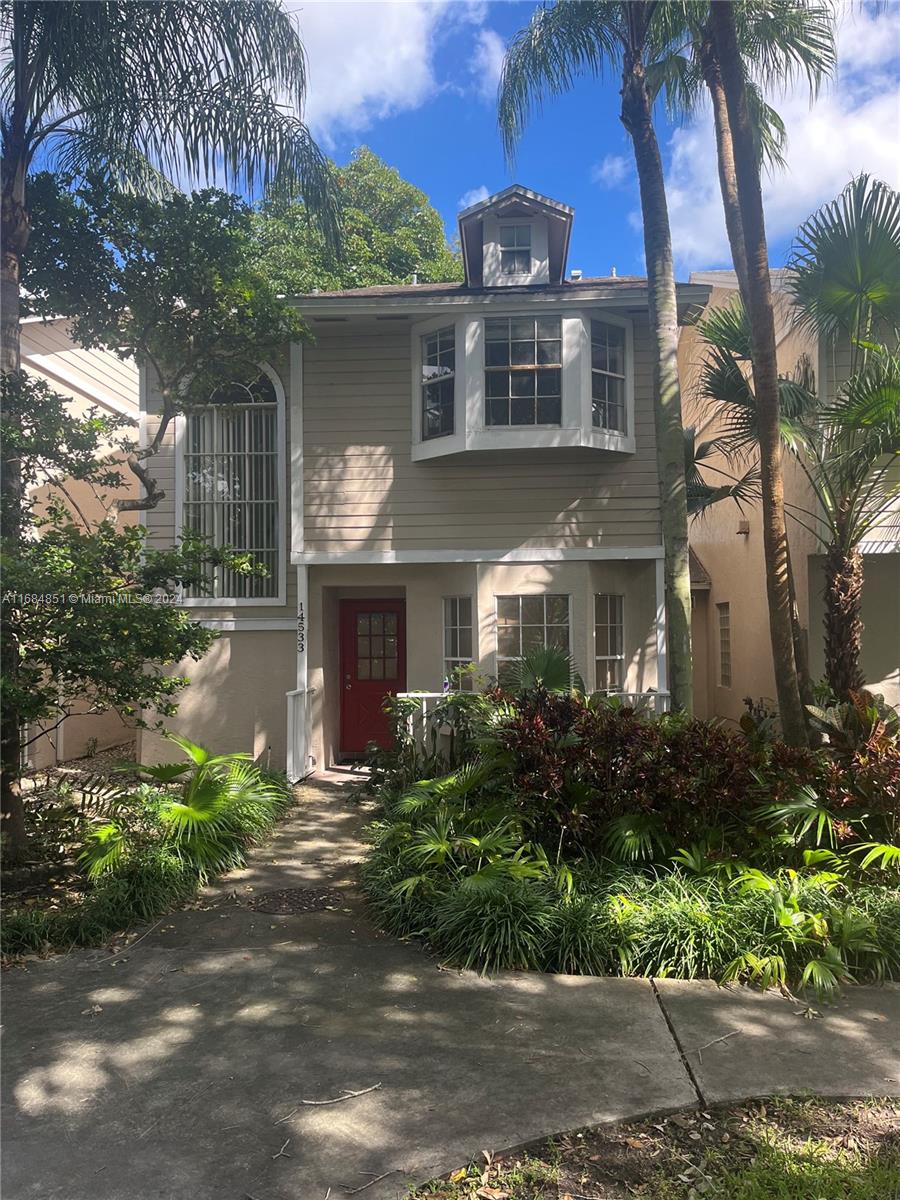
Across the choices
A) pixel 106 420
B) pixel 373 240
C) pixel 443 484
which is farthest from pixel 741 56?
pixel 373 240

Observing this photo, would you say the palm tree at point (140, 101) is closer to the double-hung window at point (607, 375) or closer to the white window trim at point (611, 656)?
the double-hung window at point (607, 375)

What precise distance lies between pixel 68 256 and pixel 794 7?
8.01 m

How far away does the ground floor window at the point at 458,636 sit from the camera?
1109cm

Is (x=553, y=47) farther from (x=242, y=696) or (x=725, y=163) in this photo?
(x=242, y=696)

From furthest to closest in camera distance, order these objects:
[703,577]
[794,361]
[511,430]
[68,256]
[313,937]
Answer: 1. [703,577]
2. [794,361]
3. [511,430]
4. [68,256]
5. [313,937]

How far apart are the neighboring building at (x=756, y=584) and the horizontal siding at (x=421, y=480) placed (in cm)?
133

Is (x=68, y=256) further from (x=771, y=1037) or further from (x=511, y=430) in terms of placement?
(x=771, y=1037)

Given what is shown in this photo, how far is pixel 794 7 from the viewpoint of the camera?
9.12 meters

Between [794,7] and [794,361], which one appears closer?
[794,7]

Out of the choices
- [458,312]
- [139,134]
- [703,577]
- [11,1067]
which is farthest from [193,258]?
[703,577]

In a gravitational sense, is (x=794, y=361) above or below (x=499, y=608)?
above

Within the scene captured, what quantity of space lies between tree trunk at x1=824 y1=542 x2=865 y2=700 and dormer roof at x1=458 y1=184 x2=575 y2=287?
556 cm

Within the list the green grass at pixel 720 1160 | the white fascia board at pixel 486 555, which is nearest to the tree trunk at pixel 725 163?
the white fascia board at pixel 486 555

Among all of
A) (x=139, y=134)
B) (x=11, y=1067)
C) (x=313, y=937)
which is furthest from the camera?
(x=139, y=134)
